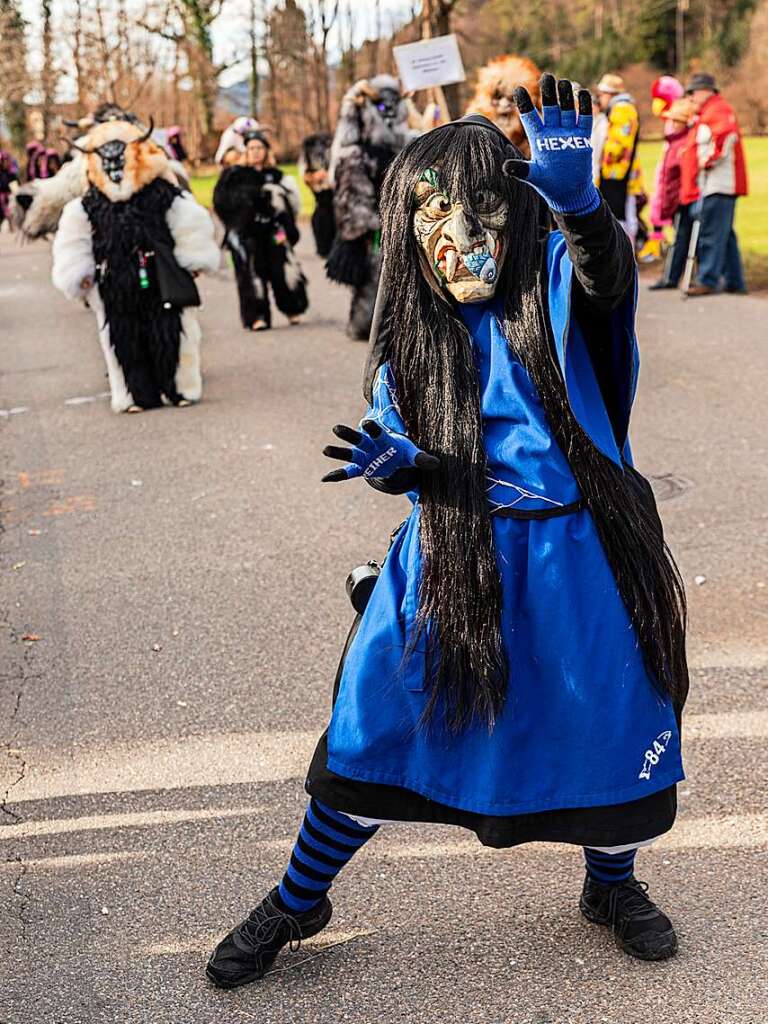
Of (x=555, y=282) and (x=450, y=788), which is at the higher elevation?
(x=555, y=282)

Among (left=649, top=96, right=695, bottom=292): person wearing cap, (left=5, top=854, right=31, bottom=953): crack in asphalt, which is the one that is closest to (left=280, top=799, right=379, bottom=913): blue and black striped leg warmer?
(left=5, top=854, right=31, bottom=953): crack in asphalt

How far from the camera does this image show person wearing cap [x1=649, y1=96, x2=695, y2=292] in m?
12.5

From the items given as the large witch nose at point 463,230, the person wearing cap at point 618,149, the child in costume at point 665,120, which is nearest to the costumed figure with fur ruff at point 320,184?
the person wearing cap at point 618,149

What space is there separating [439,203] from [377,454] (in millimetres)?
512

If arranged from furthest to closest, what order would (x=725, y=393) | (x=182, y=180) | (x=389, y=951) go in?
(x=182, y=180) < (x=725, y=393) < (x=389, y=951)

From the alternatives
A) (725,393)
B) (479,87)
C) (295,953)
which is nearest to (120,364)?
(479,87)

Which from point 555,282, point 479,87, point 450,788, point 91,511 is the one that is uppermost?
point 479,87

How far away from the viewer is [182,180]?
384 inches

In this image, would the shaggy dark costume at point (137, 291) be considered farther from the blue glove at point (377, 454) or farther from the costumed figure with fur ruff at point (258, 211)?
the blue glove at point (377, 454)

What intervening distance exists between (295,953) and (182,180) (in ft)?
24.8

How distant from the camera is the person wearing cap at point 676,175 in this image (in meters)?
12.5

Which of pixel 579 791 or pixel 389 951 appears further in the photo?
pixel 389 951

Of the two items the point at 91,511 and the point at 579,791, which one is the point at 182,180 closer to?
the point at 91,511

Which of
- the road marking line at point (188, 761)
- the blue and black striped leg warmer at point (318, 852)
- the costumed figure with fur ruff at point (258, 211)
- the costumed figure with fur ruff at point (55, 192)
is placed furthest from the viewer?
the costumed figure with fur ruff at point (258, 211)
